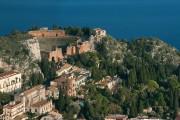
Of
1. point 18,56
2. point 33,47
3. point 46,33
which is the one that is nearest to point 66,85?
point 18,56

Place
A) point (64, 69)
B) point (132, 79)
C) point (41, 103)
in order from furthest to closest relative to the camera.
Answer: point (64, 69) → point (132, 79) → point (41, 103)

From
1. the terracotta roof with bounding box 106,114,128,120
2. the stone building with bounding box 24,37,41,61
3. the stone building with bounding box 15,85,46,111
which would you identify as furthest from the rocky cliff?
the terracotta roof with bounding box 106,114,128,120

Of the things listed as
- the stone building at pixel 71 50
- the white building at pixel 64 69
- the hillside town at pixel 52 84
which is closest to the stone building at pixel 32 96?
the hillside town at pixel 52 84

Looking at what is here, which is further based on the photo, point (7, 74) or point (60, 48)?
point (60, 48)

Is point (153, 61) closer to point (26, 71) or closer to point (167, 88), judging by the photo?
point (167, 88)

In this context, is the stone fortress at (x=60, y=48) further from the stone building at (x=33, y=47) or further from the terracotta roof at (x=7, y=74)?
the terracotta roof at (x=7, y=74)

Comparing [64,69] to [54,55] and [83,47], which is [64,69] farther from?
[83,47]

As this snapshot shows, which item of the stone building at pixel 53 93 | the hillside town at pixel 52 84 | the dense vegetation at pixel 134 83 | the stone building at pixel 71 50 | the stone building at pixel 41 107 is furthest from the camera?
the stone building at pixel 71 50
